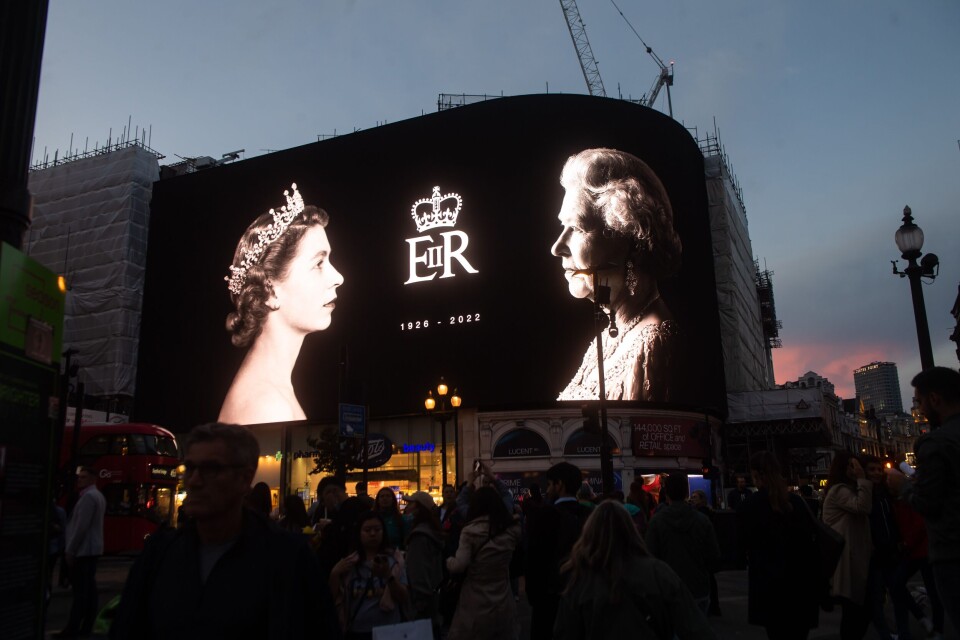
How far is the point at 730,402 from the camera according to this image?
42.1 metres

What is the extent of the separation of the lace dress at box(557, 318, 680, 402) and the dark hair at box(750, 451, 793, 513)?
89.9 feet

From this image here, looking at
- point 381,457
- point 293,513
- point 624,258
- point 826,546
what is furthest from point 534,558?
point 381,457

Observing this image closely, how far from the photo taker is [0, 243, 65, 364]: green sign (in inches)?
131

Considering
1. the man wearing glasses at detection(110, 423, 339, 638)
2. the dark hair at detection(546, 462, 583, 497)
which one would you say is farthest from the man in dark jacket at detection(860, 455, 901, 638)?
the man wearing glasses at detection(110, 423, 339, 638)

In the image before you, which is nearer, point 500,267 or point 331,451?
point 331,451

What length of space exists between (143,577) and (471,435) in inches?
1286

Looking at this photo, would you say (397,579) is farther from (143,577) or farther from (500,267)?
(500,267)

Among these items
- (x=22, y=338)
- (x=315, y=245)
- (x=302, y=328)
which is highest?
(x=315, y=245)

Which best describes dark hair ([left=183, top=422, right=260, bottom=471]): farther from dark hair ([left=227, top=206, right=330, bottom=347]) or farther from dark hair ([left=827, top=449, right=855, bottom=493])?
dark hair ([left=227, top=206, right=330, bottom=347])

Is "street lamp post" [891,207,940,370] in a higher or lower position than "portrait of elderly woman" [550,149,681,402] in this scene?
lower

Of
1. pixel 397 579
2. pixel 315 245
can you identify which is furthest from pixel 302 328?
pixel 397 579

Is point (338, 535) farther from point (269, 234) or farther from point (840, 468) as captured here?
point (269, 234)

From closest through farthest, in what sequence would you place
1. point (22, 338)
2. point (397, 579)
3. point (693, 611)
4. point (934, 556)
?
point (22, 338)
point (693, 611)
point (934, 556)
point (397, 579)

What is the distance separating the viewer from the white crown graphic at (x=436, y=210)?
37719 millimetres
